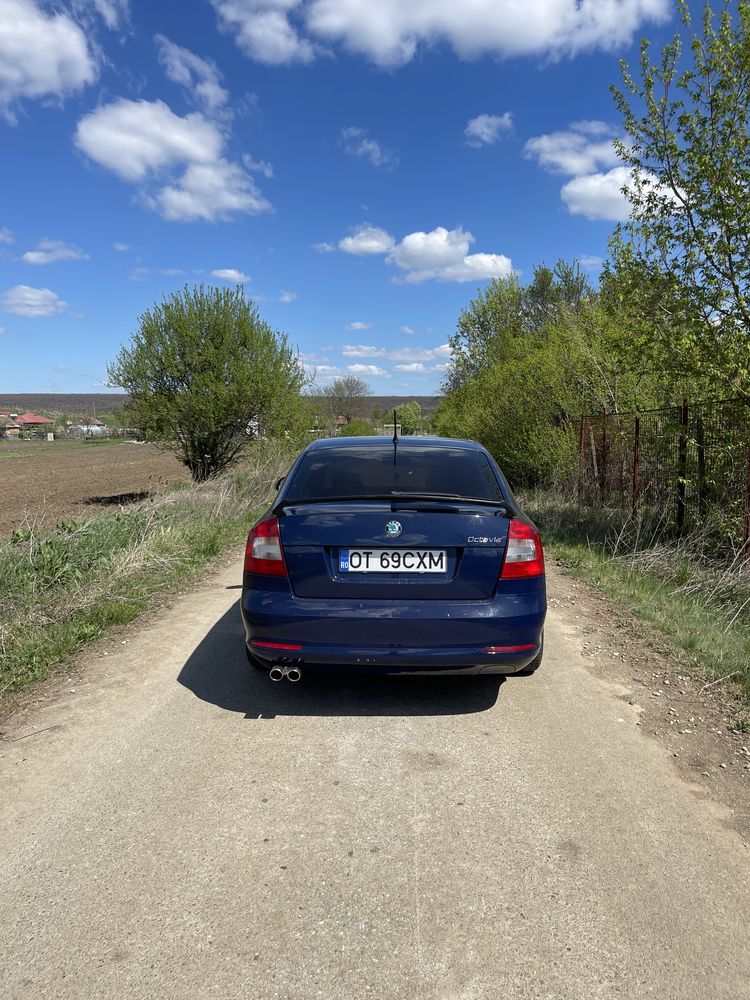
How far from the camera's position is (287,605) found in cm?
349

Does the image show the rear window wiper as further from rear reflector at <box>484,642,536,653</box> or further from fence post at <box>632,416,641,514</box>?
fence post at <box>632,416,641,514</box>

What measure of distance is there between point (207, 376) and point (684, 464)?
1493 centimetres

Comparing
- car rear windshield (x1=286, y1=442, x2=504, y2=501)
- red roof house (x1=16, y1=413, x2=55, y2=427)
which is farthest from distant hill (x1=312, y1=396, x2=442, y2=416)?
red roof house (x1=16, y1=413, x2=55, y2=427)

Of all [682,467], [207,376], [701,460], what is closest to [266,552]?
[701,460]

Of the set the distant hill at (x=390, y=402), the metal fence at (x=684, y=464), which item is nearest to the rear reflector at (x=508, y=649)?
the metal fence at (x=684, y=464)

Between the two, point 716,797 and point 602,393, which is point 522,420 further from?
point 716,797

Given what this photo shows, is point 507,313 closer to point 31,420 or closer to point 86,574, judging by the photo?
point 86,574

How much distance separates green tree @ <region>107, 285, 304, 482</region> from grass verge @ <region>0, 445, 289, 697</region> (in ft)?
32.0

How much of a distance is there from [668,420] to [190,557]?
22.3ft

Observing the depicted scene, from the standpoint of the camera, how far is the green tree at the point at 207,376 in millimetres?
19438

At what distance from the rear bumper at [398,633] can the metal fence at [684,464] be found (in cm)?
445

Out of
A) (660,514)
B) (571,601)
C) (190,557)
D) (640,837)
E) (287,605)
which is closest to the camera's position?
(640,837)

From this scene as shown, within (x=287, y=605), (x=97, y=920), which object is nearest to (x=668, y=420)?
(x=287, y=605)

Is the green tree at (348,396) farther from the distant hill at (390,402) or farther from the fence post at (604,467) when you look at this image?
the fence post at (604,467)
